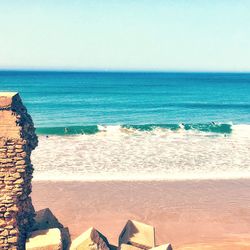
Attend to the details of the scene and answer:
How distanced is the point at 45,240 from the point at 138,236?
2580 millimetres

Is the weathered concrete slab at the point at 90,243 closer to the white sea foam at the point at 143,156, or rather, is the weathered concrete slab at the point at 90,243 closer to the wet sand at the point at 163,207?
the wet sand at the point at 163,207

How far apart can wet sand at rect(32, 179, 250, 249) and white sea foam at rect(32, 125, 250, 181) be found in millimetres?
1652

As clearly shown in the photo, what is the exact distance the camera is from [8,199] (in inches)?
359

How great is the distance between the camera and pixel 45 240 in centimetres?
943

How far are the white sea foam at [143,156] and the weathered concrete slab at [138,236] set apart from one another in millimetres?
10052

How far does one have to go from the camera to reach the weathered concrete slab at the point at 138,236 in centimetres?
1071

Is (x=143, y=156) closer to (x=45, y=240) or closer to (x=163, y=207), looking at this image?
(x=163, y=207)

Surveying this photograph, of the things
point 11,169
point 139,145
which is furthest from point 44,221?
point 139,145

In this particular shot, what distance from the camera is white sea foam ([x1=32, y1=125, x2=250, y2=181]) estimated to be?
73.2ft

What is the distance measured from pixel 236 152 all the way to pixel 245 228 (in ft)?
45.6

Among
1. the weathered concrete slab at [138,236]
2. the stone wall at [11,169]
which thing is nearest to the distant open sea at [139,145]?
the weathered concrete slab at [138,236]

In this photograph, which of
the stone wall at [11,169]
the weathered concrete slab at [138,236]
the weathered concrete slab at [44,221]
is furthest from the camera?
the weathered concrete slab at [138,236]

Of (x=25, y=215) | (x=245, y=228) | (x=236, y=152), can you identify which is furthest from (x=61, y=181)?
(x=236, y=152)

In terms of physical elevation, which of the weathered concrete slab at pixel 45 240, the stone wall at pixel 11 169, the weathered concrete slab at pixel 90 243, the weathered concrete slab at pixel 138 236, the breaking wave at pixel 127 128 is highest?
the stone wall at pixel 11 169
